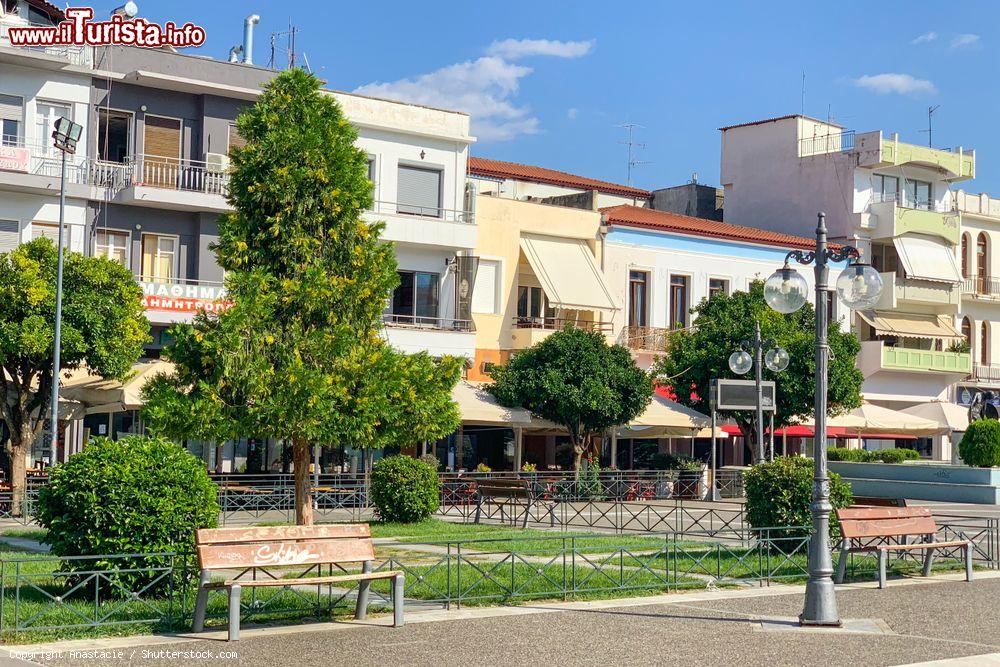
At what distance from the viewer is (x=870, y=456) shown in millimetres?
42094

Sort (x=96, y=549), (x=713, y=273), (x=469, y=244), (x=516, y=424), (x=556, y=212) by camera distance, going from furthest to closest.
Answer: (x=713, y=273) < (x=556, y=212) < (x=469, y=244) < (x=516, y=424) < (x=96, y=549)

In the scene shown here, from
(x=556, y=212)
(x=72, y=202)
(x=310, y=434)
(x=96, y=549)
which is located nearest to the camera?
(x=96, y=549)

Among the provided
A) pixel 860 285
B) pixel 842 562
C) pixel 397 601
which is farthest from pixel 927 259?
pixel 397 601

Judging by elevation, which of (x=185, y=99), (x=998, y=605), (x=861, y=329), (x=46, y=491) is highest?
(x=185, y=99)

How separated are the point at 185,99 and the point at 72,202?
3.93 m

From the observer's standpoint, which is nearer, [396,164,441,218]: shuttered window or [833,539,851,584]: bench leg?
[833,539,851,584]: bench leg

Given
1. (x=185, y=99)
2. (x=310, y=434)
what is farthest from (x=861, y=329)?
(x=310, y=434)

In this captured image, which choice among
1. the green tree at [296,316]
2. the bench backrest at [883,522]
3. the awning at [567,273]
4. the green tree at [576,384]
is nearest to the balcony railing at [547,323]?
the awning at [567,273]

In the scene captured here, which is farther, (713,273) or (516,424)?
(713,273)

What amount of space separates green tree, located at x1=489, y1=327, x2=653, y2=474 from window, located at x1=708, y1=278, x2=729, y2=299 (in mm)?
11455

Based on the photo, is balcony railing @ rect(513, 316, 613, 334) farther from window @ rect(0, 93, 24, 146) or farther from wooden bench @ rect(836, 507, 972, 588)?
wooden bench @ rect(836, 507, 972, 588)

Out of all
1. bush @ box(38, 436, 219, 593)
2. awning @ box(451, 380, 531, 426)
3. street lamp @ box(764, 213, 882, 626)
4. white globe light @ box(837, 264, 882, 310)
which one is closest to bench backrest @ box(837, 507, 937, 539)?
street lamp @ box(764, 213, 882, 626)

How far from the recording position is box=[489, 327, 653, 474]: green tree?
33594mm

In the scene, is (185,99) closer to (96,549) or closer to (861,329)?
(96,549)
